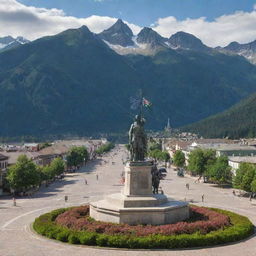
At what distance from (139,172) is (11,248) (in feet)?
47.0

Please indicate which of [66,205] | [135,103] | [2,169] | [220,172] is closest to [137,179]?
[135,103]

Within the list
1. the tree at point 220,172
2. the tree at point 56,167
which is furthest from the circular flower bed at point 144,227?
the tree at point 56,167

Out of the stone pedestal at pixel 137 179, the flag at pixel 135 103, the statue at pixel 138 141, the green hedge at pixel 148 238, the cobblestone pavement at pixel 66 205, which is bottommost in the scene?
the cobblestone pavement at pixel 66 205

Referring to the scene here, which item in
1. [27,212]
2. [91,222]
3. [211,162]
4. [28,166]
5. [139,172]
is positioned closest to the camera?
[91,222]

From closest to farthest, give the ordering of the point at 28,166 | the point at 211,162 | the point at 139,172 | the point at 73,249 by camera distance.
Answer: the point at 73,249, the point at 139,172, the point at 28,166, the point at 211,162

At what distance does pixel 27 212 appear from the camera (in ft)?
177

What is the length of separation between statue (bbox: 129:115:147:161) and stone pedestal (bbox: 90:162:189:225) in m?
1.12

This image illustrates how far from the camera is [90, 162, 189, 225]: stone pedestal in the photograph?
133 feet

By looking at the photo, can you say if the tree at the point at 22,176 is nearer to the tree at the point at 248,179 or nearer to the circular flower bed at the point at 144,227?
the circular flower bed at the point at 144,227

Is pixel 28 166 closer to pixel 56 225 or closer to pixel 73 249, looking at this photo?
pixel 56 225

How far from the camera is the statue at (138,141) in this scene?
4494cm

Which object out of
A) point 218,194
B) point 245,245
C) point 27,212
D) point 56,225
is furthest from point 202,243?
point 218,194

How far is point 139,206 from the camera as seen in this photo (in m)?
42.0

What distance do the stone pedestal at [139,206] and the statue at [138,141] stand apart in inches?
44.2
